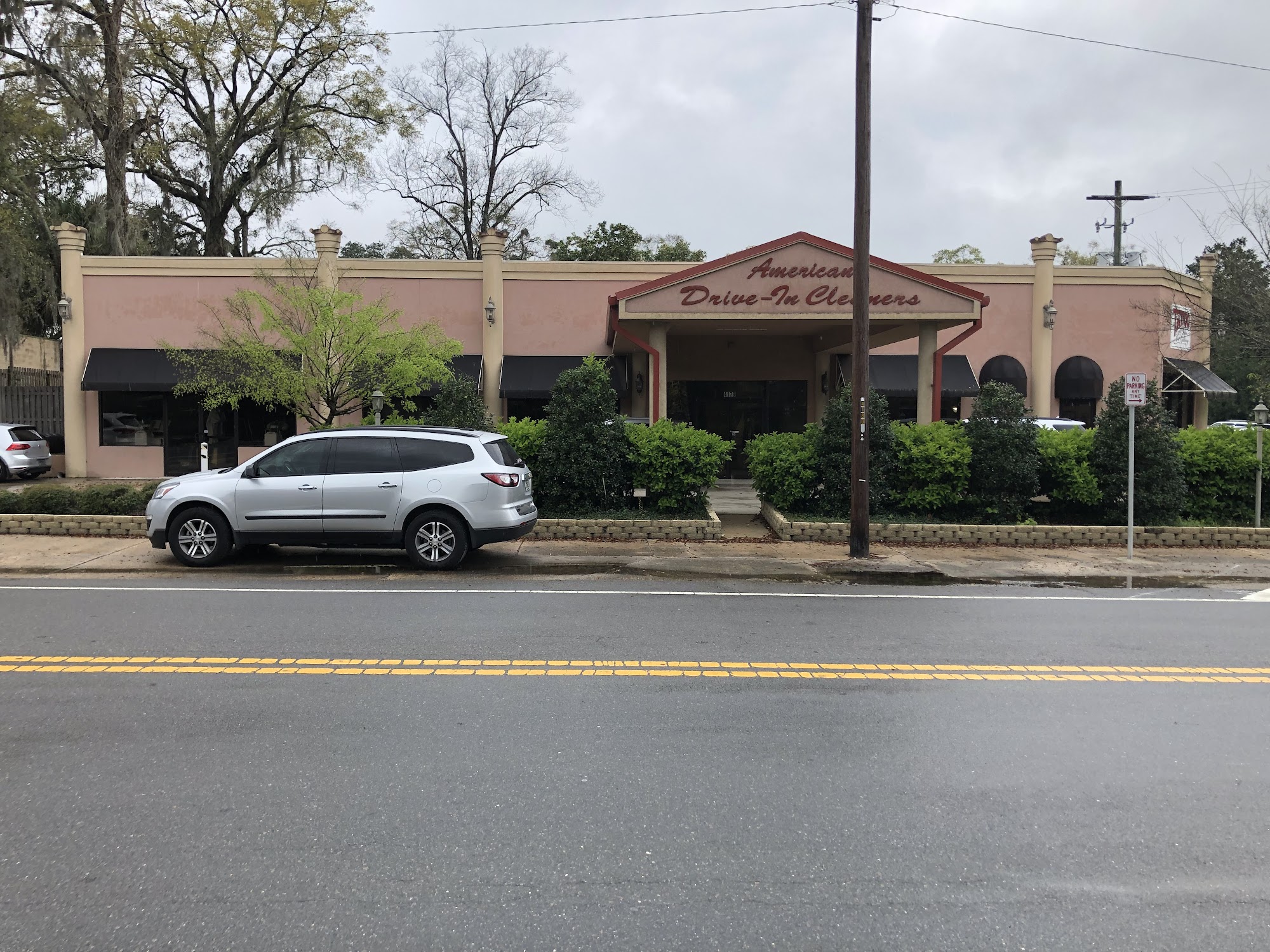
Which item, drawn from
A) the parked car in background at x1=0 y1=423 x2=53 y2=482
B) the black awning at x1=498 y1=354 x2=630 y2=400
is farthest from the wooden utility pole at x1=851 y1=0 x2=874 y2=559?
the parked car in background at x1=0 y1=423 x2=53 y2=482

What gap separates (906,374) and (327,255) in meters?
14.4

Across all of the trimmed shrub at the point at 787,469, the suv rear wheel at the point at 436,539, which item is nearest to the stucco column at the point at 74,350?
the suv rear wheel at the point at 436,539

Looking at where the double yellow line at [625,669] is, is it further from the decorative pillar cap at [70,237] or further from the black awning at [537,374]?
the decorative pillar cap at [70,237]

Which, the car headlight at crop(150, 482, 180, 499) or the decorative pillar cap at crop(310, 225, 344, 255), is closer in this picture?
the car headlight at crop(150, 482, 180, 499)

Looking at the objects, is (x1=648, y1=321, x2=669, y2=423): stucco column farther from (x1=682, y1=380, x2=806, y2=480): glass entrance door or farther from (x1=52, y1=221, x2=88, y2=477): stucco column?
(x1=52, y1=221, x2=88, y2=477): stucco column

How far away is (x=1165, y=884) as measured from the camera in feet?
11.4

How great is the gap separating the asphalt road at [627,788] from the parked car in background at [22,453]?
16213mm

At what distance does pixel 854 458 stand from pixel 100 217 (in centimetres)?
3100

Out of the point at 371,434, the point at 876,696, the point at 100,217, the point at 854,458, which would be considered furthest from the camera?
the point at 100,217

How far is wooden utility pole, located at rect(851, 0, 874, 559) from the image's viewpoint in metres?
12.5

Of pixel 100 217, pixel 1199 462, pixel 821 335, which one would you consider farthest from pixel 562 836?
pixel 100 217

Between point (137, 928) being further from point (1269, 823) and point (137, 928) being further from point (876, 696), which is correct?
point (1269, 823)

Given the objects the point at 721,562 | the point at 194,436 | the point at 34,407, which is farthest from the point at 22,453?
the point at 721,562

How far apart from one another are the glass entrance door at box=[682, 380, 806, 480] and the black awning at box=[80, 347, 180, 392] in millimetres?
12827
